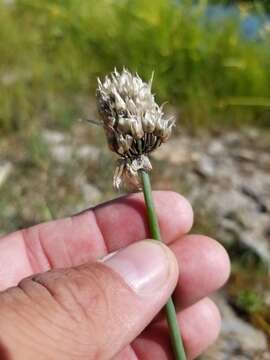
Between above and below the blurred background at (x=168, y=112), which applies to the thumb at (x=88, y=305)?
above

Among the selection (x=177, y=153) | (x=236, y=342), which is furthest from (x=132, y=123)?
(x=177, y=153)

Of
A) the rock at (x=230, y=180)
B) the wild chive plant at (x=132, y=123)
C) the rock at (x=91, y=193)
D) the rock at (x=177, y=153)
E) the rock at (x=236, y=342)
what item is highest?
the wild chive plant at (x=132, y=123)

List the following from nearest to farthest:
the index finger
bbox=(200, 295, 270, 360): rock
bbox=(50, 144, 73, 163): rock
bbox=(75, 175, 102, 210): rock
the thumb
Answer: the thumb, the index finger, bbox=(200, 295, 270, 360): rock, bbox=(75, 175, 102, 210): rock, bbox=(50, 144, 73, 163): rock

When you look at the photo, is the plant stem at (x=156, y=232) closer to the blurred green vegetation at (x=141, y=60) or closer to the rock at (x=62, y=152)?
the rock at (x=62, y=152)

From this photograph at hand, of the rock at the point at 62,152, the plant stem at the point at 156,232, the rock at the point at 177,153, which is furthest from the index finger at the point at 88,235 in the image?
the rock at the point at 177,153

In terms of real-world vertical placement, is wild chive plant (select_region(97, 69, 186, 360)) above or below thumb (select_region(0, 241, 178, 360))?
above

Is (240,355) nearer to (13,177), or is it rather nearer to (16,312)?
(16,312)

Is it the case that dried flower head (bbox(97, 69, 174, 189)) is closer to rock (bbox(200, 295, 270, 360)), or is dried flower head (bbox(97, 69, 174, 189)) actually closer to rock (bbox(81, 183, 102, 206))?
rock (bbox(200, 295, 270, 360))

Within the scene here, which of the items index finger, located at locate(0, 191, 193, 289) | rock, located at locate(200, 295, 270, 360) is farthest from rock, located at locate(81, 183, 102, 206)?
index finger, located at locate(0, 191, 193, 289)
